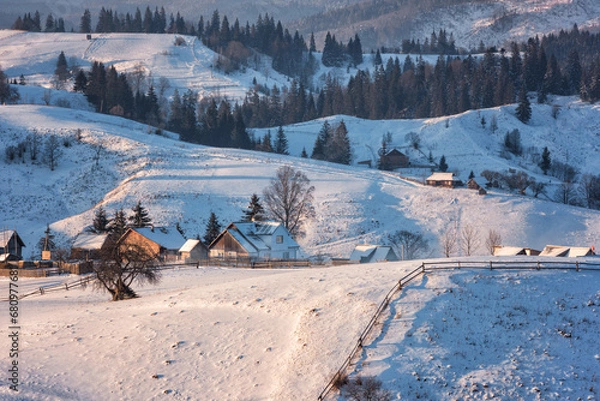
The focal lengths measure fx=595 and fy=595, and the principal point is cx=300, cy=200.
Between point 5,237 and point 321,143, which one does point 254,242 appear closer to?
point 5,237

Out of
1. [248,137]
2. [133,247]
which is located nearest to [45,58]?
[248,137]

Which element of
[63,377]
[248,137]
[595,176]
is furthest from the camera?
[248,137]

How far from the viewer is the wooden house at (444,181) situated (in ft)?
282

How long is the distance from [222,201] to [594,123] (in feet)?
312

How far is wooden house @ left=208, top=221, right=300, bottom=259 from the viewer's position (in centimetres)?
5746

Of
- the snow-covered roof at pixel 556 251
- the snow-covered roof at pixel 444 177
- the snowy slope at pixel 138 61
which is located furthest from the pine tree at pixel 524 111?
the snow-covered roof at pixel 556 251

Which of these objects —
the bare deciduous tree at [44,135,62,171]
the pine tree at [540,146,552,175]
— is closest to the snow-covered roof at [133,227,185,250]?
the bare deciduous tree at [44,135,62,171]

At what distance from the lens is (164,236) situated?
62875 mm

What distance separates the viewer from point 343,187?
3206 inches

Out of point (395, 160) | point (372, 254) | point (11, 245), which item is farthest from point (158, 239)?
point (395, 160)

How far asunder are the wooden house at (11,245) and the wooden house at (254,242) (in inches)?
818

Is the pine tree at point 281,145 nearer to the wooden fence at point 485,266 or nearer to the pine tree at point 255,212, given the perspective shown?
the pine tree at point 255,212

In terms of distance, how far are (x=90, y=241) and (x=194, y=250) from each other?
1392 centimetres

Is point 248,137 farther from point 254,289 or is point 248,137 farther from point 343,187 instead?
point 254,289
